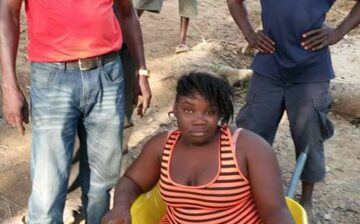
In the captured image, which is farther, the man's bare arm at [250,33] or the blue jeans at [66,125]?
the man's bare arm at [250,33]

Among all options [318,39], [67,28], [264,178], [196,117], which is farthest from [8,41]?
[318,39]

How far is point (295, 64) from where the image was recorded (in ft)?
9.91

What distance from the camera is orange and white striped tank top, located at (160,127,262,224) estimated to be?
2299mm

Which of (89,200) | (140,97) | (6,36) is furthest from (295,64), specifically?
(6,36)

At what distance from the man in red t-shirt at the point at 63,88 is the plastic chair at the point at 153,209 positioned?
305mm

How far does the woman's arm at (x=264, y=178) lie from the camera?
227 centimetres

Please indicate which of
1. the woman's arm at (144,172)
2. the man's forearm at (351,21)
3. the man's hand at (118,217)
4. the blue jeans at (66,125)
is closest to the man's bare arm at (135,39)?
the blue jeans at (66,125)

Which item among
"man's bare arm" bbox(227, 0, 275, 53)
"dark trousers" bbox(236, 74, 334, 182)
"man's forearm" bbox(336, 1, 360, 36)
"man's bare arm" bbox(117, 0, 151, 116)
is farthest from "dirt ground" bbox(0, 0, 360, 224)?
"man's forearm" bbox(336, 1, 360, 36)

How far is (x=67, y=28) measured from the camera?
243 centimetres

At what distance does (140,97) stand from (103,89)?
0.32 meters

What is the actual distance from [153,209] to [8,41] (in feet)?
2.78

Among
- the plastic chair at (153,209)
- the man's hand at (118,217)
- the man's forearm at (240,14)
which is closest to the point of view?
the man's hand at (118,217)

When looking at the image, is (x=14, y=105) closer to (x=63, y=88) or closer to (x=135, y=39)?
(x=63, y=88)

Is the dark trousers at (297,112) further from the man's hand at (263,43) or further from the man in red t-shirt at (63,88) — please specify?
the man in red t-shirt at (63,88)
